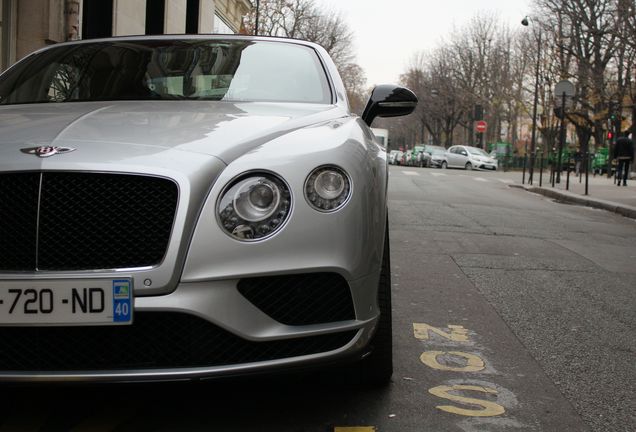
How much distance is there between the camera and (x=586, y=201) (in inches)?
693

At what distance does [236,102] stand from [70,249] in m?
1.44

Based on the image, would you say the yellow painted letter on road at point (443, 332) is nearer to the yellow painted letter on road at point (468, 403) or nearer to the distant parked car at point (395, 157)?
the yellow painted letter on road at point (468, 403)

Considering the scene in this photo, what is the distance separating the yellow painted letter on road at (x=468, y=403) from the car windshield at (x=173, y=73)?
1492 mm

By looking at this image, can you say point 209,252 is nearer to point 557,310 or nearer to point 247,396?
point 247,396

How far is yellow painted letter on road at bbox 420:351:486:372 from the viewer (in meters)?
3.62

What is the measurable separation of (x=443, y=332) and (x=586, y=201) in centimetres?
1438

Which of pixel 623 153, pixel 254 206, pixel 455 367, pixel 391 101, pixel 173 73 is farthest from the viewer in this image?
pixel 623 153

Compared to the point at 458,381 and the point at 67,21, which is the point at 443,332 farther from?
the point at 67,21

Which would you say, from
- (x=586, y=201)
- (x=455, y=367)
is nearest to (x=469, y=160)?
(x=586, y=201)

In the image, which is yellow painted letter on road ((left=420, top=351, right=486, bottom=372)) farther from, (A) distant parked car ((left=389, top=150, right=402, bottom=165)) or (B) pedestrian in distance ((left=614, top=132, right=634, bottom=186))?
(A) distant parked car ((left=389, top=150, right=402, bottom=165))

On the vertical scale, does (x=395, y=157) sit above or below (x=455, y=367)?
above

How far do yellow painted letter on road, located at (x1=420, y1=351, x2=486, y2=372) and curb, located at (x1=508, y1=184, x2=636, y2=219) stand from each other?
38.8 ft

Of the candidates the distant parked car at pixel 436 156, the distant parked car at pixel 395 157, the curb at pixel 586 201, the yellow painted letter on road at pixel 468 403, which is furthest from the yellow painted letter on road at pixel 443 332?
the distant parked car at pixel 395 157

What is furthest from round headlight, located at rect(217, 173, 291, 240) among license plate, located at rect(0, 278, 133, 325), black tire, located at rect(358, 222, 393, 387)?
black tire, located at rect(358, 222, 393, 387)
